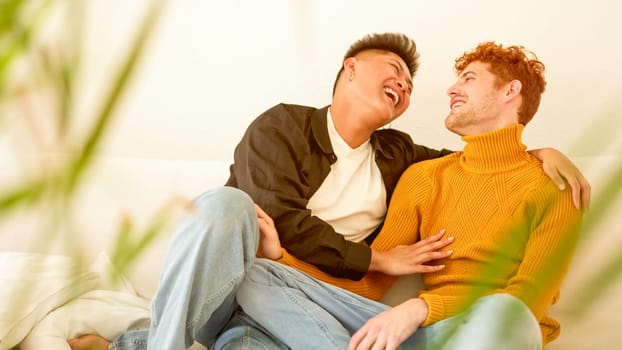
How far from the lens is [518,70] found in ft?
5.54

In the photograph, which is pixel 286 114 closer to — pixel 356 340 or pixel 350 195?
pixel 350 195

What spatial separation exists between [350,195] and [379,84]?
0.29 metres

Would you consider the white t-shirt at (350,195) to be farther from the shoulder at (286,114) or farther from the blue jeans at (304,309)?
the blue jeans at (304,309)

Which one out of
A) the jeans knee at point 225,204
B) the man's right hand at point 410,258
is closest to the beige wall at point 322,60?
the man's right hand at point 410,258

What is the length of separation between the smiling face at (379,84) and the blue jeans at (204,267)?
20.6 inches

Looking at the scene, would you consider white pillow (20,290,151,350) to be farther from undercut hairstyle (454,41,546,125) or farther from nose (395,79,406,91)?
undercut hairstyle (454,41,546,125)

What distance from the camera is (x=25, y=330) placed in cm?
133

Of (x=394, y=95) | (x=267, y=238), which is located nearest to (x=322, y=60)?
→ (x=394, y=95)

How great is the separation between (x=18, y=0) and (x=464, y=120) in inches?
60.7

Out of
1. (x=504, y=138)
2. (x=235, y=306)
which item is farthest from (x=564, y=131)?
(x=235, y=306)

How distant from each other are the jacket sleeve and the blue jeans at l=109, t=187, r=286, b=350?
0.21 metres

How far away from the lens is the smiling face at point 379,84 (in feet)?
5.56

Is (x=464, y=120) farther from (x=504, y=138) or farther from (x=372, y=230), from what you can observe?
(x=372, y=230)

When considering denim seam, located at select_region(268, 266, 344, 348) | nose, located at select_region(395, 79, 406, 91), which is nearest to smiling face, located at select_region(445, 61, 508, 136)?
nose, located at select_region(395, 79, 406, 91)
